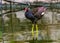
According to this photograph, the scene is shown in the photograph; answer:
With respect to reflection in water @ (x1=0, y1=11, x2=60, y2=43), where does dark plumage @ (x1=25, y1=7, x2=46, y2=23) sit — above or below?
above

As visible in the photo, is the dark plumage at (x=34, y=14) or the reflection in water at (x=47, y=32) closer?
the dark plumage at (x=34, y=14)

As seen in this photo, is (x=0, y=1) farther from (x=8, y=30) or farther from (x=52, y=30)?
(x=52, y=30)

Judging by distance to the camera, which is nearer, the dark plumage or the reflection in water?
the dark plumage

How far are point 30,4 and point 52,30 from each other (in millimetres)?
536

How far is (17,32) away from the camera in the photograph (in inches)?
179

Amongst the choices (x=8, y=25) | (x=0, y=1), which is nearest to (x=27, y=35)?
(x=8, y=25)

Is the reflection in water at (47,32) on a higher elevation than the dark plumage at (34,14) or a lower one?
lower

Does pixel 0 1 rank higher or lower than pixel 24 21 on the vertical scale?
higher

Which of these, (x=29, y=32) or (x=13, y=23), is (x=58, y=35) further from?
(x=13, y=23)

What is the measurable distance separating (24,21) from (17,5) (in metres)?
0.28

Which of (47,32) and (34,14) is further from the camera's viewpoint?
(47,32)

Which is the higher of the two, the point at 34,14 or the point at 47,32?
the point at 34,14

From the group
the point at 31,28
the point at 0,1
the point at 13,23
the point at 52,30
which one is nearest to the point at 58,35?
the point at 52,30

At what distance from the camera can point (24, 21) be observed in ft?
15.0
